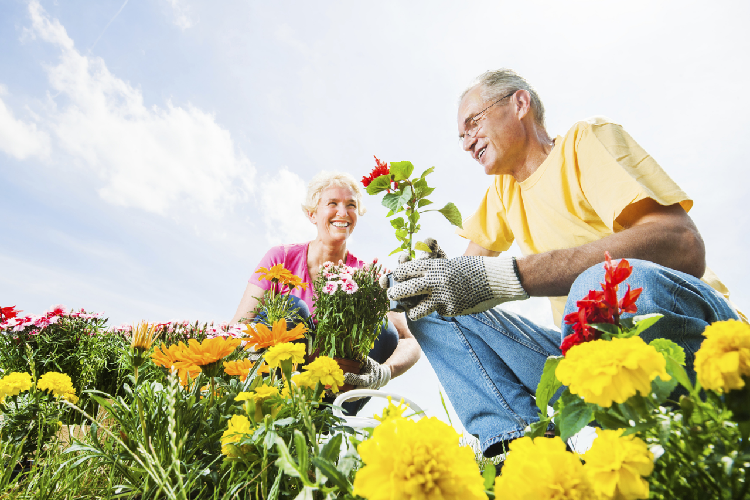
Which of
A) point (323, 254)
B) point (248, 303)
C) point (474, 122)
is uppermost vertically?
point (474, 122)

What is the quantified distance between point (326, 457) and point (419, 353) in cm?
213

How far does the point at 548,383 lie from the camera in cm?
57

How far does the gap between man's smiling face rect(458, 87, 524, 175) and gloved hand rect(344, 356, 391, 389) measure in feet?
3.98

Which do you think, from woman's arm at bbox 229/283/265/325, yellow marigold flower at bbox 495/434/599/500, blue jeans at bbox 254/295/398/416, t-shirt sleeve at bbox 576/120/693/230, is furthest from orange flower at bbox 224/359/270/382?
woman's arm at bbox 229/283/265/325

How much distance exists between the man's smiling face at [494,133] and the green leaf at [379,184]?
2.60 feet

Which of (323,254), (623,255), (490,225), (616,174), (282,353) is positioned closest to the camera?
(282,353)

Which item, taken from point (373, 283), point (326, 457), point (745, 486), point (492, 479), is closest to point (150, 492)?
point (326, 457)

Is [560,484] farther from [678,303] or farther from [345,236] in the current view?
[345,236]

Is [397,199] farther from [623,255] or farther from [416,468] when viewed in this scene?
[416,468]

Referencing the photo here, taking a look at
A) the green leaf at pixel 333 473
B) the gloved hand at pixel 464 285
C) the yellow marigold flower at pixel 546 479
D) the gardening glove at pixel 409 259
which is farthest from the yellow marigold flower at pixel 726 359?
the gardening glove at pixel 409 259

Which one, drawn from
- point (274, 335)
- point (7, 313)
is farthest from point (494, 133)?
point (7, 313)

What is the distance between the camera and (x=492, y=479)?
1.56 ft

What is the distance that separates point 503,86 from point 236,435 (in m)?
2.21

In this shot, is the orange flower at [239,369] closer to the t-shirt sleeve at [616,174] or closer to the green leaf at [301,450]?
the green leaf at [301,450]
